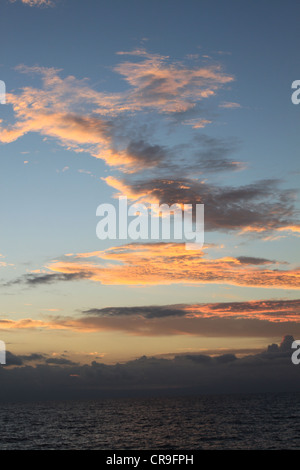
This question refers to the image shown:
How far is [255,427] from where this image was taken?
109m
